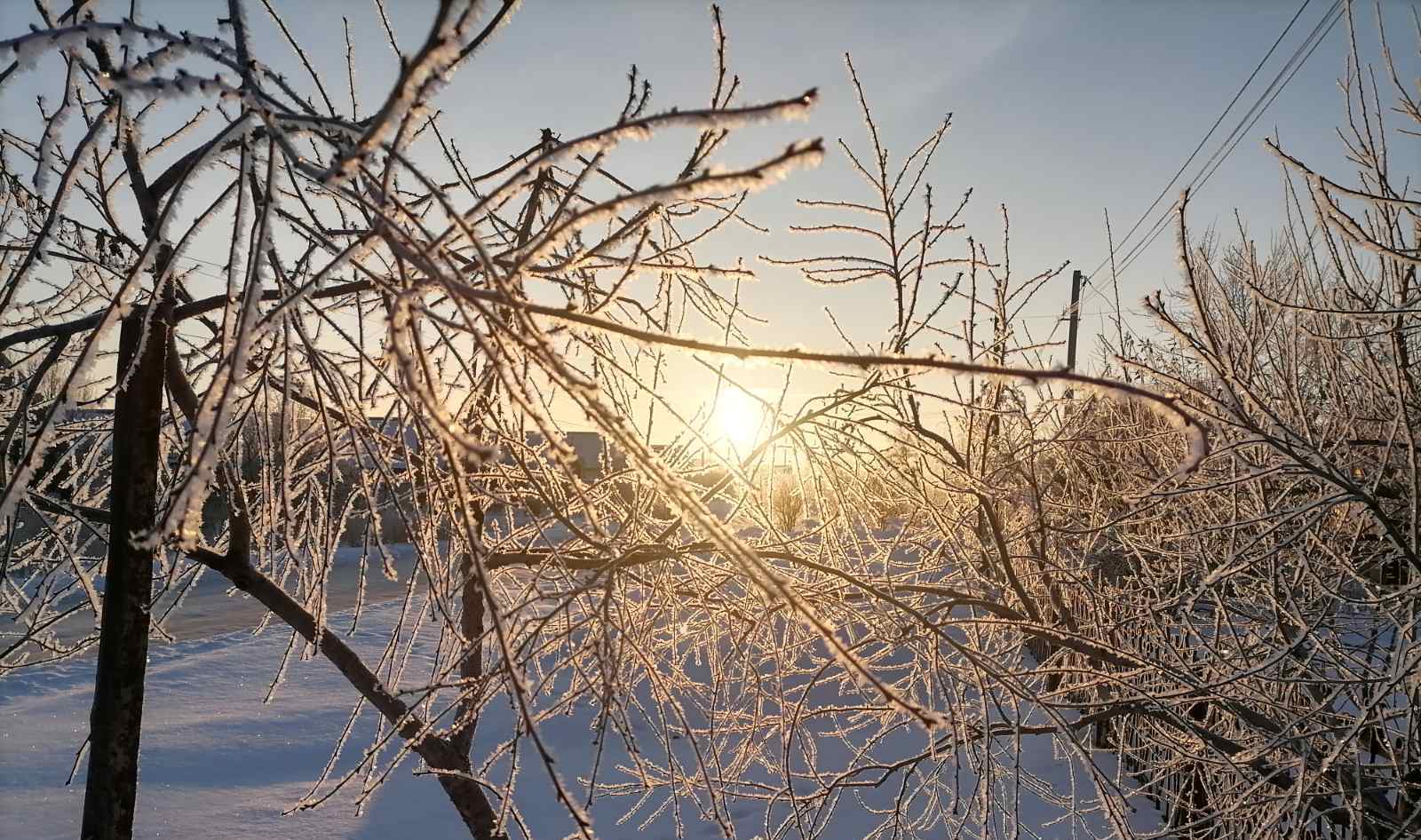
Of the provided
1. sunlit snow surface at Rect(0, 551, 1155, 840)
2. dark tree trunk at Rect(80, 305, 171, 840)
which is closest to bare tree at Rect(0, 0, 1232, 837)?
dark tree trunk at Rect(80, 305, 171, 840)

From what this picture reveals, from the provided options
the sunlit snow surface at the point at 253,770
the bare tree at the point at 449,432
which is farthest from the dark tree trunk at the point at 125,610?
the sunlit snow surface at the point at 253,770

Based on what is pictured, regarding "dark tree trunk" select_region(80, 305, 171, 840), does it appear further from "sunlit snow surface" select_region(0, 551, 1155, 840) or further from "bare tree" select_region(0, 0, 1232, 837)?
"sunlit snow surface" select_region(0, 551, 1155, 840)

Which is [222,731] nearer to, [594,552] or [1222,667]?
[594,552]

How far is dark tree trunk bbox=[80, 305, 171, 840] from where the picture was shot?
4.96 feet

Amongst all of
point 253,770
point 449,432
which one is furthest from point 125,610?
point 253,770

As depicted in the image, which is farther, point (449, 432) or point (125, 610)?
point (125, 610)

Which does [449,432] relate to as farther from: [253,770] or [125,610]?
[253,770]

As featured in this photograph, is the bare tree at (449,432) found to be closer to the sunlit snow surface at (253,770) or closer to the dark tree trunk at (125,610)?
the dark tree trunk at (125,610)

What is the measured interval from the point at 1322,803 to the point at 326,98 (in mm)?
4533

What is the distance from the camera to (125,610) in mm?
1535

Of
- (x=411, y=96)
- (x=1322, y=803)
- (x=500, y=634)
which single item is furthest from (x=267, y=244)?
(x=1322, y=803)

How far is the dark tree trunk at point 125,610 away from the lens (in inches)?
59.6

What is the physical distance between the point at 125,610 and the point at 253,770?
238 inches

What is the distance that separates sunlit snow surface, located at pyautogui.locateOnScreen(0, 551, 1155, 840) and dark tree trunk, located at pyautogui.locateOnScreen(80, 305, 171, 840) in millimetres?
3634
